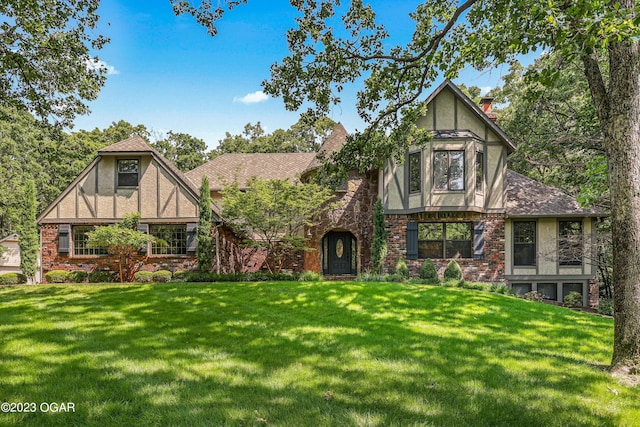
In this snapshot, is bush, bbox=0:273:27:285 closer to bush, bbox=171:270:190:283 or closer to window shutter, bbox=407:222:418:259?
bush, bbox=171:270:190:283

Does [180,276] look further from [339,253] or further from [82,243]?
[339,253]

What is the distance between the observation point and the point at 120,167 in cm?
1577

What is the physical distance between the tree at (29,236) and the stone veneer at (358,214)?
12169 mm

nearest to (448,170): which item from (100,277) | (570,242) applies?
(570,242)

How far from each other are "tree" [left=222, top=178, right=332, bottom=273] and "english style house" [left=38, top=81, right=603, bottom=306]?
136 centimetres

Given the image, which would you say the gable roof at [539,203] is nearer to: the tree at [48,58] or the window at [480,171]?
the window at [480,171]

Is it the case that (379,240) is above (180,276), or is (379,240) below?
above

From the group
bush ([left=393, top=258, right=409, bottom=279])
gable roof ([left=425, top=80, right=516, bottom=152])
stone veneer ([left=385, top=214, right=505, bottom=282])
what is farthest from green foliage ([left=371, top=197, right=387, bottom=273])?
gable roof ([left=425, top=80, right=516, bottom=152])

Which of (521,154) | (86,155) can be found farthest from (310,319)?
(86,155)

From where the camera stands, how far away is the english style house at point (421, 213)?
14.2 meters

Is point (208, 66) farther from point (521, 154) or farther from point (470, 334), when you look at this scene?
point (521, 154)

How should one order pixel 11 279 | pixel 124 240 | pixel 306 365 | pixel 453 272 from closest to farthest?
1. pixel 306 365
2. pixel 124 240
3. pixel 453 272
4. pixel 11 279

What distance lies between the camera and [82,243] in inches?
617

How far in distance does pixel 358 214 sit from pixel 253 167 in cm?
805
